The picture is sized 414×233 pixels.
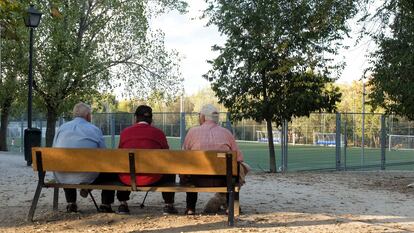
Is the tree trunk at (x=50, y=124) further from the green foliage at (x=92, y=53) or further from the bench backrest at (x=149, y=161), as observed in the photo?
the bench backrest at (x=149, y=161)

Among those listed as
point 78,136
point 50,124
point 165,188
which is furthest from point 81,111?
point 50,124

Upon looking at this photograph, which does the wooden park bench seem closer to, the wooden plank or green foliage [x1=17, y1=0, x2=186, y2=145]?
the wooden plank

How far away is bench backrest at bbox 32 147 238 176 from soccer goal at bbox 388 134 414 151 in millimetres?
18513

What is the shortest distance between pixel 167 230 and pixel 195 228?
32cm

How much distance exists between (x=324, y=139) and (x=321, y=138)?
1.54 ft

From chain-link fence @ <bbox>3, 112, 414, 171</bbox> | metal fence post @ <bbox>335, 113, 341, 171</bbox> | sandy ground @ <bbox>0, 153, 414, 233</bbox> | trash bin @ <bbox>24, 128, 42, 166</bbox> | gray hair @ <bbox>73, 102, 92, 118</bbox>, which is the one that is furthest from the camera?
chain-link fence @ <bbox>3, 112, 414, 171</bbox>

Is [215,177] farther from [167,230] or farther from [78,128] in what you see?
[78,128]

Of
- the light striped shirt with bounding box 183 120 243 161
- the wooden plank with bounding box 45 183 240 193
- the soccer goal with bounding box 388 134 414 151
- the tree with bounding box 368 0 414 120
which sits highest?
the tree with bounding box 368 0 414 120

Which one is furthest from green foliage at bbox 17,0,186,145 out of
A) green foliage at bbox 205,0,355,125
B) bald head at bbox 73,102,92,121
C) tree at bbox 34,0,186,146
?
bald head at bbox 73,102,92,121

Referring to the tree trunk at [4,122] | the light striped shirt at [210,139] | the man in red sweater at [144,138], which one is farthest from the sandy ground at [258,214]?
the tree trunk at [4,122]

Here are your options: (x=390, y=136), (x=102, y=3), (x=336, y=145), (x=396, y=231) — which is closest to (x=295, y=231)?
(x=396, y=231)

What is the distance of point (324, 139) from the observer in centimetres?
2381

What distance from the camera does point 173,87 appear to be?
23.6 metres

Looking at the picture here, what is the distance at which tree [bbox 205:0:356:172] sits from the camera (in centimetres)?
1539
